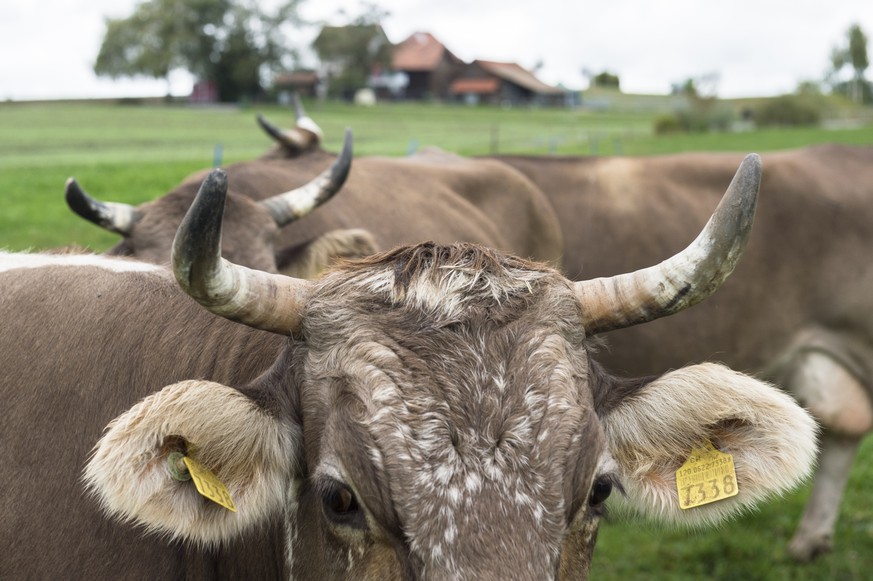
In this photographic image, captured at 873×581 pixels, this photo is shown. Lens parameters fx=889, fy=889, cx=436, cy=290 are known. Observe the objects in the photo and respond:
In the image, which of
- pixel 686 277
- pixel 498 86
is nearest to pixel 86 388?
pixel 686 277

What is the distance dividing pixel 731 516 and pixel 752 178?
1138 millimetres

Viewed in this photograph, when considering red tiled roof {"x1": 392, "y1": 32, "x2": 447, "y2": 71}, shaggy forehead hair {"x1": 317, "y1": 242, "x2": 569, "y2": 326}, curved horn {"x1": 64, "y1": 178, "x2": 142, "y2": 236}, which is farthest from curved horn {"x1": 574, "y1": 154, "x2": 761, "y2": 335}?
red tiled roof {"x1": 392, "y1": 32, "x2": 447, "y2": 71}

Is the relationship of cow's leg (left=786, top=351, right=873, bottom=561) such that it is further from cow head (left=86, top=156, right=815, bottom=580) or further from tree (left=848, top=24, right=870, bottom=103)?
tree (left=848, top=24, right=870, bottom=103)

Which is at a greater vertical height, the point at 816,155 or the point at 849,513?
the point at 816,155

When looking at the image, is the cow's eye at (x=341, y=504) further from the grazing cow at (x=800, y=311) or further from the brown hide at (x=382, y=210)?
the grazing cow at (x=800, y=311)

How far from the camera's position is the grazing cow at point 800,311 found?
6.70m

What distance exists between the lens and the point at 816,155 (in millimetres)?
7289

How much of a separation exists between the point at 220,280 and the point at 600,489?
1.20 metres

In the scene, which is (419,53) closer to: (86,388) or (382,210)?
(382,210)

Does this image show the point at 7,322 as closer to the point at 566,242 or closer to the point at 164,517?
the point at 164,517

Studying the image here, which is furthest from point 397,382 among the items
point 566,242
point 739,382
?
point 566,242

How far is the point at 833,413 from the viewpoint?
675cm

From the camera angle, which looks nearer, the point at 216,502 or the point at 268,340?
the point at 216,502

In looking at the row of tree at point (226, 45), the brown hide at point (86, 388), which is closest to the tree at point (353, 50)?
the row of tree at point (226, 45)
